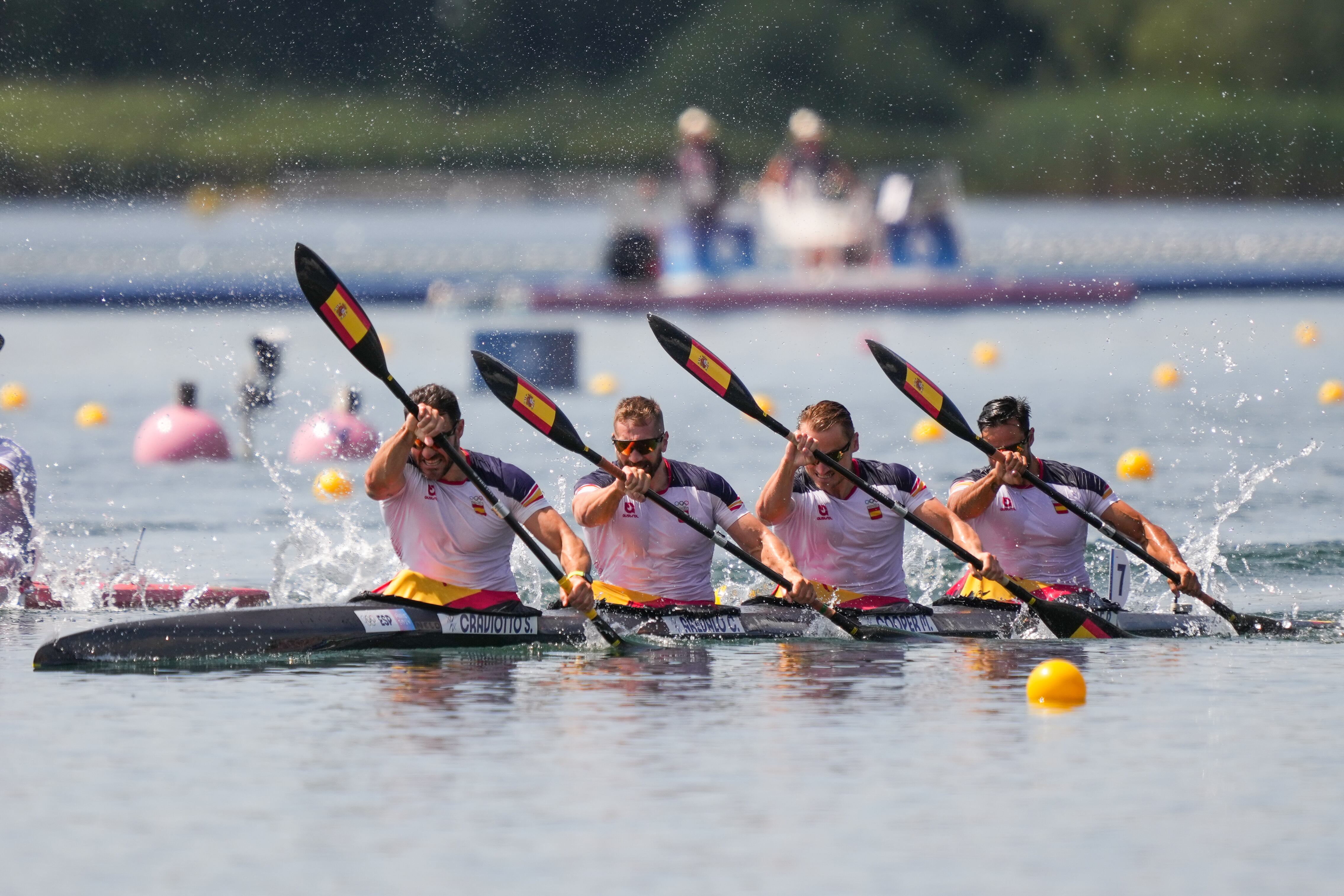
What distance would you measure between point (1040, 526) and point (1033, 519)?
5 centimetres

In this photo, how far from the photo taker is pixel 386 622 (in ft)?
29.8

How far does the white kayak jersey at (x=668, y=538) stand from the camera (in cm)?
969

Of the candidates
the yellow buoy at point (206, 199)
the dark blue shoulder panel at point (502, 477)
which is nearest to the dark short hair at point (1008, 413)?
the dark blue shoulder panel at point (502, 477)

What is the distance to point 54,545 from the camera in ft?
42.8

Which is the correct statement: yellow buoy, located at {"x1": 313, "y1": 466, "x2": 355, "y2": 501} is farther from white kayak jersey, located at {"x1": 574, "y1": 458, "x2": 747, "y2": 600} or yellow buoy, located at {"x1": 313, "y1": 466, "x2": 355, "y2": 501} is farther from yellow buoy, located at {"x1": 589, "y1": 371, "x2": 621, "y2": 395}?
yellow buoy, located at {"x1": 589, "y1": 371, "x2": 621, "y2": 395}

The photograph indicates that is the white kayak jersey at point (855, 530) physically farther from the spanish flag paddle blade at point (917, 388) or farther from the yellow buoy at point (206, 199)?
the yellow buoy at point (206, 199)

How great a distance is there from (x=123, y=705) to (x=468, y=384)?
14.8 metres

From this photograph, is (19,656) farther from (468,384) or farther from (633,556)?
(468,384)

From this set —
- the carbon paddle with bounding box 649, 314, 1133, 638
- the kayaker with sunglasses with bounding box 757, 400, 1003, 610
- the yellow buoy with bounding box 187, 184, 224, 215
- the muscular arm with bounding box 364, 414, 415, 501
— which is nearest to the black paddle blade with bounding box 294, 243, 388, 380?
the muscular arm with bounding box 364, 414, 415, 501

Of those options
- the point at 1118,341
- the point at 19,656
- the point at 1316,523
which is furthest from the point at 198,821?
the point at 1118,341

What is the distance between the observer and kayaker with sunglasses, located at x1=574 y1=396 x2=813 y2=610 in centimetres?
955

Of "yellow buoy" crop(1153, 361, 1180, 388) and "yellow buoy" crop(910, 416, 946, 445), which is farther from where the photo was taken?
"yellow buoy" crop(1153, 361, 1180, 388)

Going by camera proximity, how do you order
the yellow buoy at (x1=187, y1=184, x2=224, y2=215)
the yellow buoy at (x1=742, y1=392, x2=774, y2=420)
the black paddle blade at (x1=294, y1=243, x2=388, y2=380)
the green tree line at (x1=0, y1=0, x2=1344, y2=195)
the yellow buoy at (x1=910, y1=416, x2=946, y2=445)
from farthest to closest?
1. the yellow buoy at (x1=187, y1=184, x2=224, y2=215)
2. the green tree line at (x1=0, y1=0, x2=1344, y2=195)
3. the yellow buoy at (x1=742, y1=392, x2=774, y2=420)
4. the yellow buoy at (x1=910, y1=416, x2=946, y2=445)
5. the black paddle blade at (x1=294, y1=243, x2=388, y2=380)

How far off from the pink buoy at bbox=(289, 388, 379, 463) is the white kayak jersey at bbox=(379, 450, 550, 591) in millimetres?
8051
